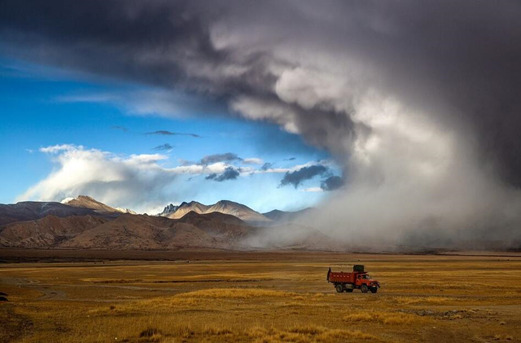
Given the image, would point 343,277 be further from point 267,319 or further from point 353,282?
point 267,319

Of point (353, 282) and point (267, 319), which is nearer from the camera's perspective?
point (267, 319)

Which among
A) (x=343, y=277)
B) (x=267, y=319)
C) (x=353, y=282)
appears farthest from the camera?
(x=343, y=277)

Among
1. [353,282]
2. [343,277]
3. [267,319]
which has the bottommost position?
[267,319]

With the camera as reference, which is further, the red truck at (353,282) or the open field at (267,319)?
the red truck at (353,282)

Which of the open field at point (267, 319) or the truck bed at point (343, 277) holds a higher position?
the truck bed at point (343, 277)

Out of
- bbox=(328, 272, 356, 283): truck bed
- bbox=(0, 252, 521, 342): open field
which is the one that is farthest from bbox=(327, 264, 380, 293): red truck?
bbox=(0, 252, 521, 342): open field

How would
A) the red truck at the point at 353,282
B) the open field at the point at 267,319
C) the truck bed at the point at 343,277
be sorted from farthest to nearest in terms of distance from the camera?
the truck bed at the point at 343,277
the red truck at the point at 353,282
the open field at the point at 267,319

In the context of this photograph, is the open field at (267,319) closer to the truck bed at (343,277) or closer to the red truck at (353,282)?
the red truck at (353,282)

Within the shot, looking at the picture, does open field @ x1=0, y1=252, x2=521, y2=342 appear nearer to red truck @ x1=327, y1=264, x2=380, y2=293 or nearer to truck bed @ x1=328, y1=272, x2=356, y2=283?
red truck @ x1=327, y1=264, x2=380, y2=293

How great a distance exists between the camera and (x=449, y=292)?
58.4 metres

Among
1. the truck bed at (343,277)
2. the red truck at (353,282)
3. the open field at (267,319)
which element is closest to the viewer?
the open field at (267,319)

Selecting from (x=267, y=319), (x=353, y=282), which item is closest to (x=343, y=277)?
(x=353, y=282)

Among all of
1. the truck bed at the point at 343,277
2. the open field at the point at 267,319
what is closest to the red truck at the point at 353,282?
the truck bed at the point at 343,277

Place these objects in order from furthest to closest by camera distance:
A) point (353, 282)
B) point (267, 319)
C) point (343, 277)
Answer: point (343, 277)
point (353, 282)
point (267, 319)
